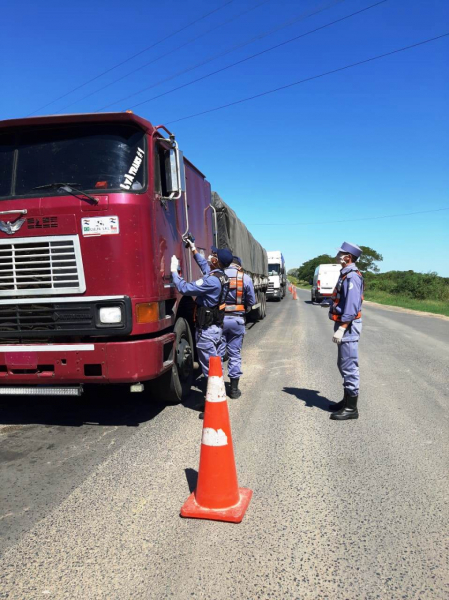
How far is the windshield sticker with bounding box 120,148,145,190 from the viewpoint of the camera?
4.12 metres

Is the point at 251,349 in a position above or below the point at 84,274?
below

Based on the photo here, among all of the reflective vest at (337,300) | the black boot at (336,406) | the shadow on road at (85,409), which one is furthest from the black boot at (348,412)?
the shadow on road at (85,409)

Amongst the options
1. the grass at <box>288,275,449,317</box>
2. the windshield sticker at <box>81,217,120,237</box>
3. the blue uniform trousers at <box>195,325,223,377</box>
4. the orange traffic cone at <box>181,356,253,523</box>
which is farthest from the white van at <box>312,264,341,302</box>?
the orange traffic cone at <box>181,356,253,523</box>

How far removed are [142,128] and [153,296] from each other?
163 cm

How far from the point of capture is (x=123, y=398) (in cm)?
573

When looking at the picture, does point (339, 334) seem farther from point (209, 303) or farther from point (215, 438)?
point (215, 438)

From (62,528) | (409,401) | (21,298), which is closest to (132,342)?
(21,298)

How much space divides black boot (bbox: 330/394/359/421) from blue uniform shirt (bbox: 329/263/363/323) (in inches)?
33.6

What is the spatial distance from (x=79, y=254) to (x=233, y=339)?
2423 mm

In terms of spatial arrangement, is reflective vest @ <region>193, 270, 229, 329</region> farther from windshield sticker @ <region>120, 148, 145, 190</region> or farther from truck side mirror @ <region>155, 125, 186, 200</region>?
windshield sticker @ <region>120, 148, 145, 190</region>

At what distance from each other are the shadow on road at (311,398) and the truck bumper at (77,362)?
2218 millimetres

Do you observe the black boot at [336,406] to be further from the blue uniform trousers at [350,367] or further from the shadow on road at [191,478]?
the shadow on road at [191,478]

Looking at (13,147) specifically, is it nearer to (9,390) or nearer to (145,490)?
(9,390)

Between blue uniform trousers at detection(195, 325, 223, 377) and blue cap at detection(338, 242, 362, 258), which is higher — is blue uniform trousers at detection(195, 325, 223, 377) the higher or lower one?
the lower one
